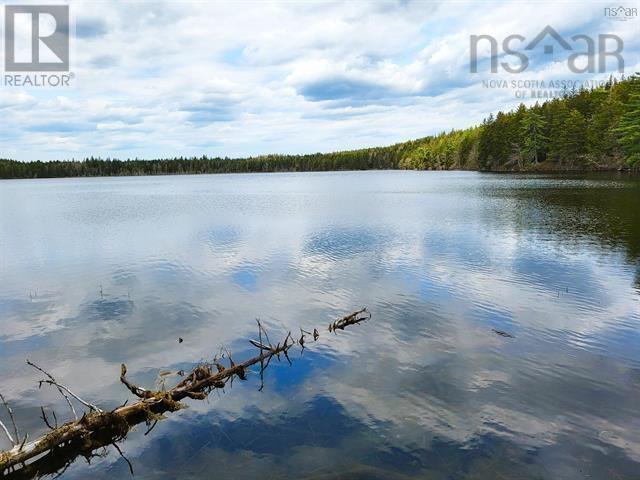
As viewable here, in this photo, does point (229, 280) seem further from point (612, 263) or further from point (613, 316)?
point (612, 263)

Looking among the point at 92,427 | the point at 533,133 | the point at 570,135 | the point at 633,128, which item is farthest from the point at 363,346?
the point at 533,133

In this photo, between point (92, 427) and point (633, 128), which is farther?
point (633, 128)

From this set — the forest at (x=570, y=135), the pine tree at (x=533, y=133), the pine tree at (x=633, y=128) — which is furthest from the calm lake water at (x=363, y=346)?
the pine tree at (x=533, y=133)

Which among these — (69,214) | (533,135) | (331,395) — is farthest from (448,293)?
(533,135)

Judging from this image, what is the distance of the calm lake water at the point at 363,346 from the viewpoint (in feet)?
29.9

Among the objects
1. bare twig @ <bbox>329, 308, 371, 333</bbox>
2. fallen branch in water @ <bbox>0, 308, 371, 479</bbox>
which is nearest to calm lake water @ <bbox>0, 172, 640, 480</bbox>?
fallen branch in water @ <bbox>0, 308, 371, 479</bbox>

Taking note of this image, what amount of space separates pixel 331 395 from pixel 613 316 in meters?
11.7

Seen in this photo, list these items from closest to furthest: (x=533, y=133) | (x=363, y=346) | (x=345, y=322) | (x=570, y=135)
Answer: (x=363, y=346), (x=345, y=322), (x=570, y=135), (x=533, y=133)

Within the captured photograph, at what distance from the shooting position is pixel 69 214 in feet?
176

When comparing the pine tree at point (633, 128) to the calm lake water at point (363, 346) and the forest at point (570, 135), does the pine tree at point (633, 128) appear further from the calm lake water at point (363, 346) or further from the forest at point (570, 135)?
the calm lake water at point (363, 346)

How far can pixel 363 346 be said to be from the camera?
1450 centimetres

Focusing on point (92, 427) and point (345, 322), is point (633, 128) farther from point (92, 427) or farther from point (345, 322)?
point (92, 427)

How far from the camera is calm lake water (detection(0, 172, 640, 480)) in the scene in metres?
9.12

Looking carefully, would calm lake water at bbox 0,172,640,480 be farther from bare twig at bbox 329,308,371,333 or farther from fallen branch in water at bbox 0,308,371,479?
bare twig at bbox 329,308,371,333
